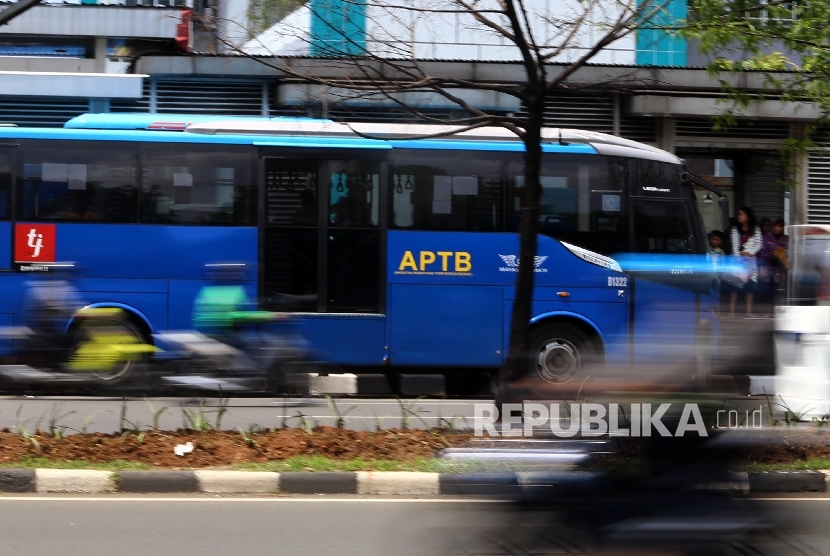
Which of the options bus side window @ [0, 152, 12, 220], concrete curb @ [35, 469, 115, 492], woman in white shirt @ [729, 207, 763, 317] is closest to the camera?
concrete curb @ [35, 469, 115, 492]

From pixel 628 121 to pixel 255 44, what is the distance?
37.8ft

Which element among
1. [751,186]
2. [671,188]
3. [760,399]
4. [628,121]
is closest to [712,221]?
[671,188]

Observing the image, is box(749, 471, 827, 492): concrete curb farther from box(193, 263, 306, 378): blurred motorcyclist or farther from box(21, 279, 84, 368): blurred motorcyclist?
box(21, 279, 84, 368): blurred motorcyclist

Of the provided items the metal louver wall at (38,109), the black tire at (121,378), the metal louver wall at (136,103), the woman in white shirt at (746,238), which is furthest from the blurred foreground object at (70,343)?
the woman in white shirt at (746,238)

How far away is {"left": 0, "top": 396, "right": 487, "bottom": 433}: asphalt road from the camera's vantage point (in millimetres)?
9539

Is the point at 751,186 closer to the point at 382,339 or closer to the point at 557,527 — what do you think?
Answer: the point at 382,339

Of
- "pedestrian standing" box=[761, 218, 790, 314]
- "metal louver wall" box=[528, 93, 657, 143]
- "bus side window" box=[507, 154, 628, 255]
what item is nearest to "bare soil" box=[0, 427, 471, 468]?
"bus side window" box=[507, 154, 628, 255]

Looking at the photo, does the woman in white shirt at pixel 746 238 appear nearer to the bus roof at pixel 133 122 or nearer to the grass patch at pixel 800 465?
the bus roof at pixel 133 122

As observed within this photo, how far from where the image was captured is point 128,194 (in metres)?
12.3

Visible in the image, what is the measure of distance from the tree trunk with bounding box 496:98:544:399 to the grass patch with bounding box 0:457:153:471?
277 cm

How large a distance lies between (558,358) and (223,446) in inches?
236

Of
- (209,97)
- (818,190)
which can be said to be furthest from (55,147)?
(818,190)

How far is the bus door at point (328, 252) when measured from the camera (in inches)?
489

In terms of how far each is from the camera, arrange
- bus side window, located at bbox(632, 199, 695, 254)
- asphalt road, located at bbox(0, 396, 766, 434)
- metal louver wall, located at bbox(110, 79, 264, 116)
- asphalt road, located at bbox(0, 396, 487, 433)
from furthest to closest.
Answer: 1. metal louver wall, located at bbox(110, 79, 264, 116)
2. bus side window, located at bbox(632, 199, 695, 254)
3. asphalt road, located at bbox(0, 396, 487, 433)
4. asphalt road, located at bbox(0, 396, 766, 434)
